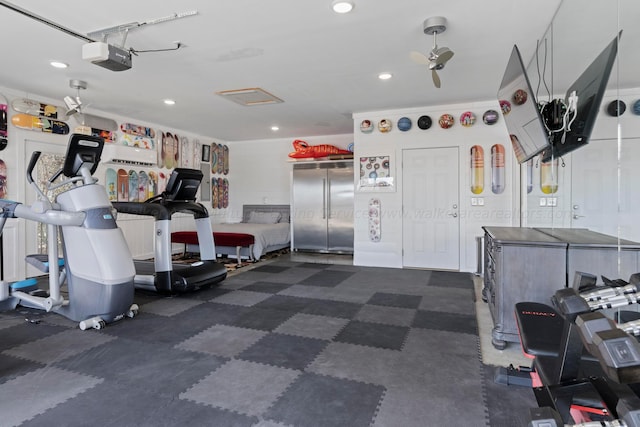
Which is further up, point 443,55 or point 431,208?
point 443,55

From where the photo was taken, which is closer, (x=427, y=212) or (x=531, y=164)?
(x=531, y=164)

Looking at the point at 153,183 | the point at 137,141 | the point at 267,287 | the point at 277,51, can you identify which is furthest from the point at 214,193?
the point at 277,51

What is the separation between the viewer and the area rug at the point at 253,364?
81.4 inches

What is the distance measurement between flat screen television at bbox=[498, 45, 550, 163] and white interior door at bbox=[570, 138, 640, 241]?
0.35m

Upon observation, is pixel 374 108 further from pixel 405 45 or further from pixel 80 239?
pixel 80 239

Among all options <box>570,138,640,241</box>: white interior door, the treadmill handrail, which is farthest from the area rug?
<box>570,138,640,241</box>: white interior door

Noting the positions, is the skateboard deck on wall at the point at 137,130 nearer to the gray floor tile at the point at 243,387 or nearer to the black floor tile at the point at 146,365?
the black floor tile at the point at 146,365

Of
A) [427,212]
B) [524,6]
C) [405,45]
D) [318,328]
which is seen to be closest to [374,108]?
[427,212]

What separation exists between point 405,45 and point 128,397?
3648mm

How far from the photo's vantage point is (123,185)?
679 cm

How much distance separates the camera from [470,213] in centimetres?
598

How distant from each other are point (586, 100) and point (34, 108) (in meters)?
6.55

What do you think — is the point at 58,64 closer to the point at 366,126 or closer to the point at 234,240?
the point at 234,240

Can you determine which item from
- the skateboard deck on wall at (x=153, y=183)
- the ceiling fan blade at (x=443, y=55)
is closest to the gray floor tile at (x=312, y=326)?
the ceiling fan blade at (x=443, y=55)
